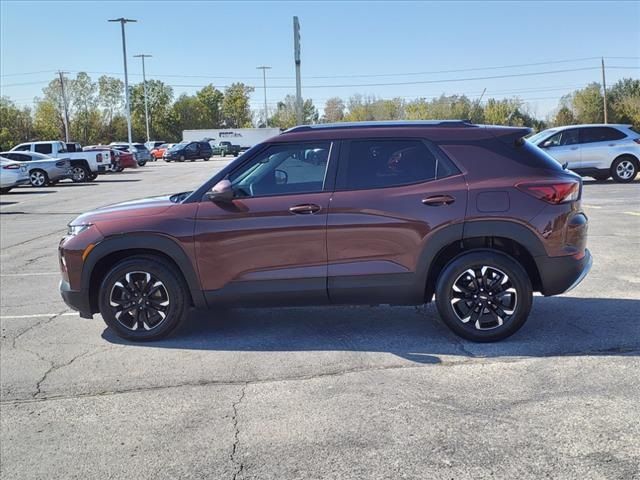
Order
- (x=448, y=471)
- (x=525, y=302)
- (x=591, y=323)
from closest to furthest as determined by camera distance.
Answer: (x=448, y=471) → (x=525, y=302) → (x=591, y=323)

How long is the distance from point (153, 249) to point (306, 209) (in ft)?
4.62

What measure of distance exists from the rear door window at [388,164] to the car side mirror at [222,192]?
3.02 feet

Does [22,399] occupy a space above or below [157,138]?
below

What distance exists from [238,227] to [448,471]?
108 inches

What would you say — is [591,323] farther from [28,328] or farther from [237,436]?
[28,328]

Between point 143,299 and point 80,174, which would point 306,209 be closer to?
point 143,299

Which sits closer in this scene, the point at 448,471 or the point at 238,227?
the point at 448,471

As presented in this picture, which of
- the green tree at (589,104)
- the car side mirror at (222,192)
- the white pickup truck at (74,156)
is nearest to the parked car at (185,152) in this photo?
the white pickup truck at (74,156)

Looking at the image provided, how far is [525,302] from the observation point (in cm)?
512

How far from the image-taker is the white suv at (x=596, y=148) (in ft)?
59.7

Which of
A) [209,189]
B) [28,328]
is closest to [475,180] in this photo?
[209,189]

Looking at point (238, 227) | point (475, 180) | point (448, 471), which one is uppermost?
point (475, 180)

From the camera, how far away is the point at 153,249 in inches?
214

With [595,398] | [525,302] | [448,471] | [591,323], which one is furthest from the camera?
[591,323]
